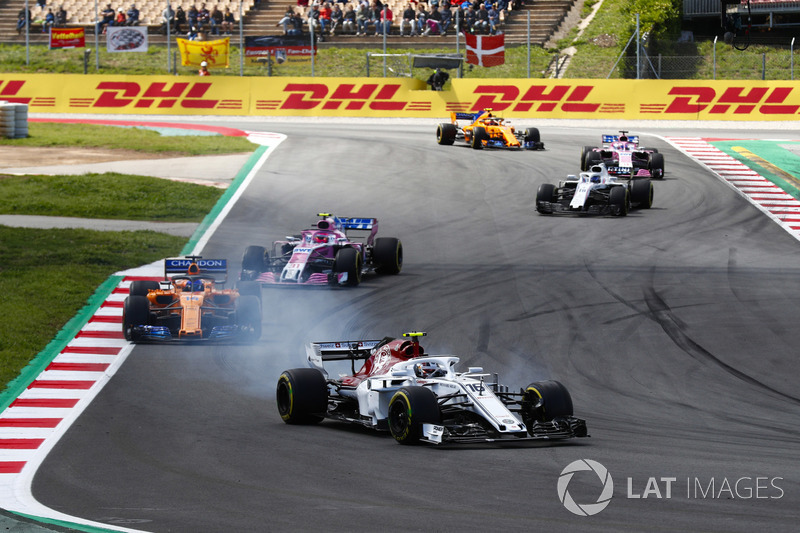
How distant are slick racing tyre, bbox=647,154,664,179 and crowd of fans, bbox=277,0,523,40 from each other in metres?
19.5

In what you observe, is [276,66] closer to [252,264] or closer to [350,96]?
[350,96]

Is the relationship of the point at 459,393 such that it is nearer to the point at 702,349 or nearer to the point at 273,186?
the point at 702,349

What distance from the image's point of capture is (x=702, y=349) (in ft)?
57.7

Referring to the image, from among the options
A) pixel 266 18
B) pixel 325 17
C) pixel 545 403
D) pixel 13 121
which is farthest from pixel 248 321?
pixel 266 18

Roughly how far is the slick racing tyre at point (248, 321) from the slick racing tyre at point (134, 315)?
1.42 m

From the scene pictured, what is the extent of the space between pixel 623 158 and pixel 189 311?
758 inches

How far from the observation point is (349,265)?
21969mm

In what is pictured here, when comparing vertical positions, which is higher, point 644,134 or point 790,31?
point 790,31

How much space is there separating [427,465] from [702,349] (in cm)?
752

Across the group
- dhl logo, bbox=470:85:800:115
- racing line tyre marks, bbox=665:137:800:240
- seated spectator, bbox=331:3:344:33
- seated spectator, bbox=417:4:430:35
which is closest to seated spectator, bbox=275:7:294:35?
seated spectator, bbox=331:3:344:33

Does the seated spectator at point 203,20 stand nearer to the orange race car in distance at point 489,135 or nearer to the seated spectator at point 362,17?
the seated spectator at point 362,17

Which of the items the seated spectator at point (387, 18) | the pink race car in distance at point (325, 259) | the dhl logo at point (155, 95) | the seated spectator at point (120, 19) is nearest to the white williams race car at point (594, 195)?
the pink race car in distance at point (325, 259)

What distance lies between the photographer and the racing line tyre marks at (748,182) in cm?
2973

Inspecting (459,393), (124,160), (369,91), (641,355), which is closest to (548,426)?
(459,393)
